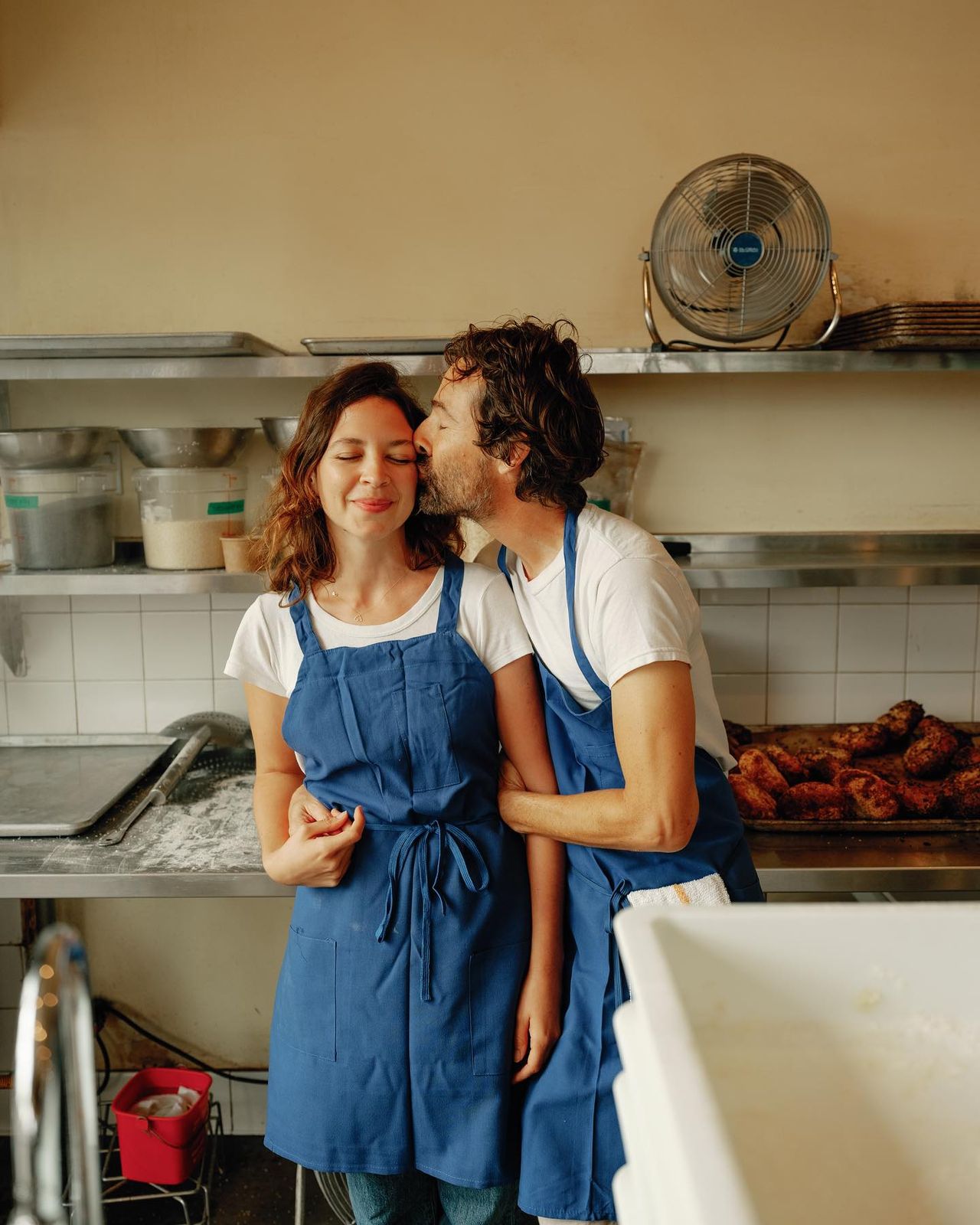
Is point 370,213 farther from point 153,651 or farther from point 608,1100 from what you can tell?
A: point 608,1100

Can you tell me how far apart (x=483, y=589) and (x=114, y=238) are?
1460 millimetres

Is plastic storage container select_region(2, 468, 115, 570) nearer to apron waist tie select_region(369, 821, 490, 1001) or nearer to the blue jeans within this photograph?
apron waist tie select_region(369, 821, 490, 1001)

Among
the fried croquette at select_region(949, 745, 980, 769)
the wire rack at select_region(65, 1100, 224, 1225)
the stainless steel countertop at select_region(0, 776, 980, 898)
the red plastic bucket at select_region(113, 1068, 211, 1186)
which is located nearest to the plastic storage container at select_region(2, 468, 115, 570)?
the stainless steel countertop at select_region(0, 776, 980, 898)

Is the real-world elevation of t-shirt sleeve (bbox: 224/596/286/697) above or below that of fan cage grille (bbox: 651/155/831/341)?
below

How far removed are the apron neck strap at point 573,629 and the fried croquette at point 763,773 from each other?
29.9 inches

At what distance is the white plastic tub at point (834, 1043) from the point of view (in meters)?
0.63

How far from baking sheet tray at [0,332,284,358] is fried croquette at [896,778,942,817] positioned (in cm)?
159

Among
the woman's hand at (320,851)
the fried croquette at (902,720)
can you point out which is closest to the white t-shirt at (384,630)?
the woman's hand at (320,851)

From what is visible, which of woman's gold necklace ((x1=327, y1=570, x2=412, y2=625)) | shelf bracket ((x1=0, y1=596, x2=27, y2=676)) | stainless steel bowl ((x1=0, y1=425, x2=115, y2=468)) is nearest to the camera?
woman's gold necklace ((x1=327, y1=570, x2=412, y2=625))

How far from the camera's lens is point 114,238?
241 cm

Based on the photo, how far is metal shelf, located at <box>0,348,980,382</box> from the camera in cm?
206

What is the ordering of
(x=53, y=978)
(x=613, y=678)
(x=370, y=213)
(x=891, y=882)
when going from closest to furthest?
(x=53, y=978), (x=613, y=678), (x=891, y=882), (x=370, y=213)

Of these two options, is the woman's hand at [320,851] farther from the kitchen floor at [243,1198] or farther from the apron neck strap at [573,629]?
the kitchen floor at [243,1198]

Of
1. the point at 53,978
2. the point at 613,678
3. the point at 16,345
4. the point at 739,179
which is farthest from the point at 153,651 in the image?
the point at 53,978
